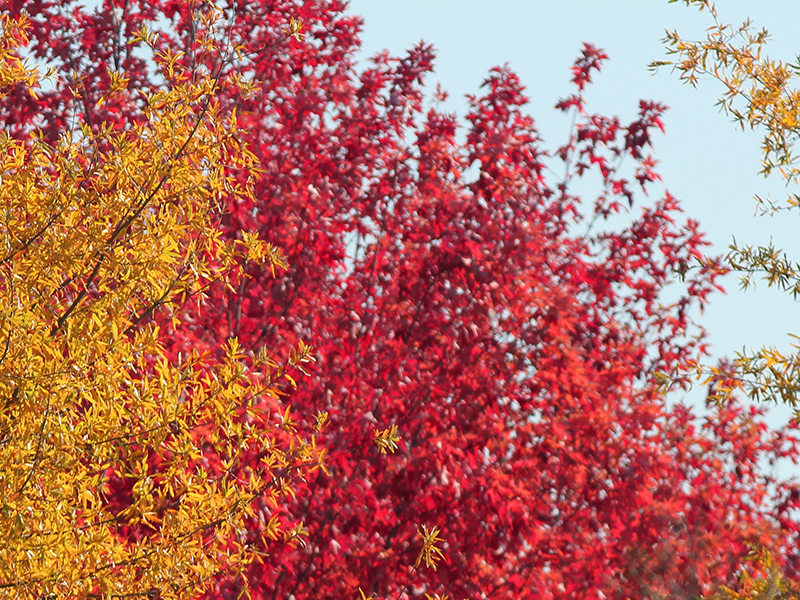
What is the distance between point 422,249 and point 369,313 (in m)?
0.72

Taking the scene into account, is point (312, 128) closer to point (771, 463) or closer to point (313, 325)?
point (313, 325)

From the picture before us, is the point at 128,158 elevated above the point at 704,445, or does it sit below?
below

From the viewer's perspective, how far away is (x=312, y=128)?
7926 mm

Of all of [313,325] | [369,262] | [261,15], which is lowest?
[313,325]

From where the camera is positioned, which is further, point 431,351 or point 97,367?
point 431,351

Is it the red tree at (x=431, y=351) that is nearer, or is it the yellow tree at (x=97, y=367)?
the yellow tree at (x=97, y=367)

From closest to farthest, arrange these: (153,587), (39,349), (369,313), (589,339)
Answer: (39,349)
(153,587)
(369,313)
(589,339)

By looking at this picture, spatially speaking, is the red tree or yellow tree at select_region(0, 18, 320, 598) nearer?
yellow tree at select_region(0, 18, 320, 598)

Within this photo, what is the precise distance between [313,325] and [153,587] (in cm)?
355

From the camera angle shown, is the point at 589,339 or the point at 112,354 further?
the point at 589,339

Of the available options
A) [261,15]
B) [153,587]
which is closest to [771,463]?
[261,15]

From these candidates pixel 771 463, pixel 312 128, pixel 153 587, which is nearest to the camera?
pixel 153 587

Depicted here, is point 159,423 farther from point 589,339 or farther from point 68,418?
point 589,339

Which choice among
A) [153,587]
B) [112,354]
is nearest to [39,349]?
[112,354]
